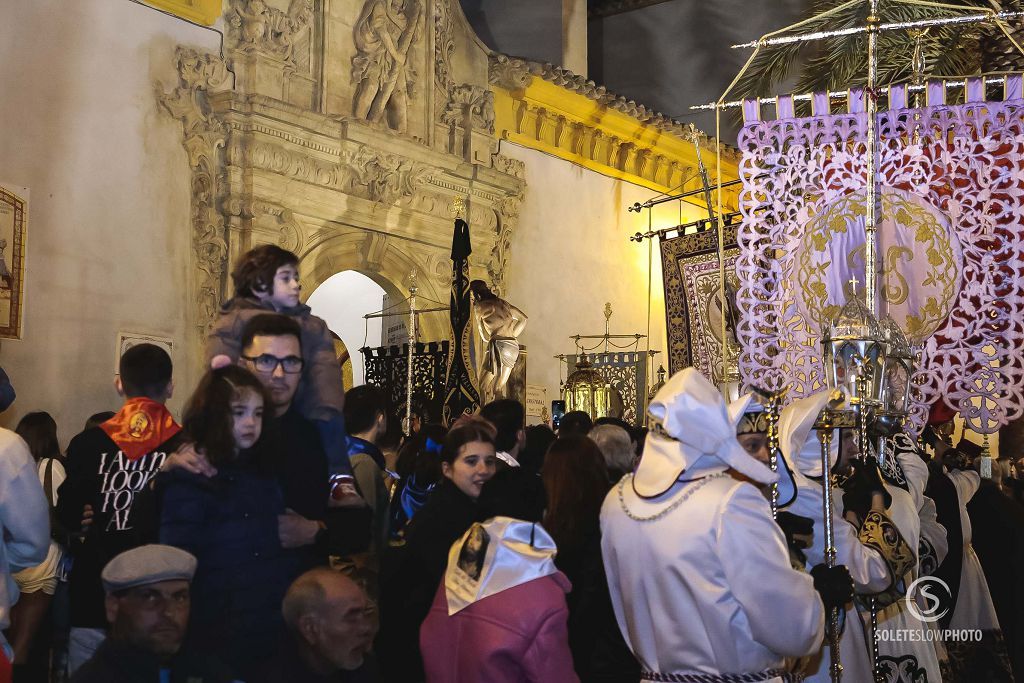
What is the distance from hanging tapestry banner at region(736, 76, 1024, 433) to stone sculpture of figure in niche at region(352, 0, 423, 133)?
6.39 meters

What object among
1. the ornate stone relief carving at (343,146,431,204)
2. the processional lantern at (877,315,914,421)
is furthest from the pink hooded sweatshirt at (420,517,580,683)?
the ornate stone relief carving at (343,146,431,204)

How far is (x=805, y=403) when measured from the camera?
458 centimetres

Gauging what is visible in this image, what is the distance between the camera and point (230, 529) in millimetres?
3113

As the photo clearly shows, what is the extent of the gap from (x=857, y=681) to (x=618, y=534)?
81.3 inches

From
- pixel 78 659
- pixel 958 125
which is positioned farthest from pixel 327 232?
pixel 78 659

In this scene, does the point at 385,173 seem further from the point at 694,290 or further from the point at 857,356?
the point at 857,356

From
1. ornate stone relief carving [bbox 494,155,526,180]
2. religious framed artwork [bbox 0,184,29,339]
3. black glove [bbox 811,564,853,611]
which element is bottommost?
black glove [bbox 811,564,853,611]

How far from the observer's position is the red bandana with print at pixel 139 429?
438cm

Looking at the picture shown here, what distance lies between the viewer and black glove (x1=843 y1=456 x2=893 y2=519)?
4652 mm

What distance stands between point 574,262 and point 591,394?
10.4 ft

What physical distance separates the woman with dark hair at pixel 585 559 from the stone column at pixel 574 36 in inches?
579

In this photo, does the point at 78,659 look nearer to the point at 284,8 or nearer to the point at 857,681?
the point at 857,681

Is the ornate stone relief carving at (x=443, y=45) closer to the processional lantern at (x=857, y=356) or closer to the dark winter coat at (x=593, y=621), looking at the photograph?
the processional lantern at (x=857, y=356)

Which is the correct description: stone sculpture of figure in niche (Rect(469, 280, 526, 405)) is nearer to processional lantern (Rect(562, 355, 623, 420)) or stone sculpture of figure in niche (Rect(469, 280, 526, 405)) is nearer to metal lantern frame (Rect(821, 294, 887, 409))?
processional lantern (Rect(562, 355, 623, 420))
